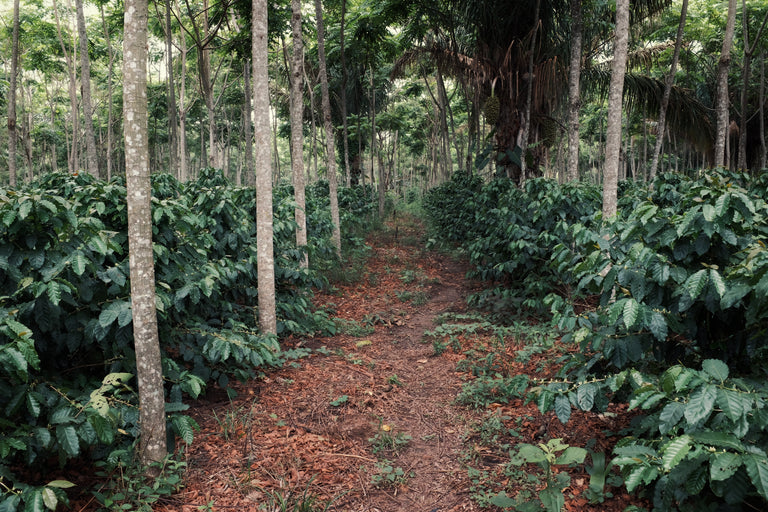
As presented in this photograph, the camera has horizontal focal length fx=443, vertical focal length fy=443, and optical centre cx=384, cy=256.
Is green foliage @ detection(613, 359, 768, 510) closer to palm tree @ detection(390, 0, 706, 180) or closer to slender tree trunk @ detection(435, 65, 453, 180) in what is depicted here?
palm tree @ detection(390, 0, 706, 180)

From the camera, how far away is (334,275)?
29.4 feet

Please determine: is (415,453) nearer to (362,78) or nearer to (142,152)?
(142,152)

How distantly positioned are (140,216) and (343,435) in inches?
92.5

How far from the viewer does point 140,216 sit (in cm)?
274

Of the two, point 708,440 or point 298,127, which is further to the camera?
point 298,127

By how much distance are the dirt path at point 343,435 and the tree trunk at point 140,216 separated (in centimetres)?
69

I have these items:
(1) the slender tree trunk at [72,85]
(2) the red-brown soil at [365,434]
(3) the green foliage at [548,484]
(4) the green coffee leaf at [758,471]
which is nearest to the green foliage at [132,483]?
(2) the red-brown soil at [365,434]

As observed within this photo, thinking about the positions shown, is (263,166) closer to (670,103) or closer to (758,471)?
(758,471)

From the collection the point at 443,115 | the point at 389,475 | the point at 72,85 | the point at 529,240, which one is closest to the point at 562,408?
the point at 389,475

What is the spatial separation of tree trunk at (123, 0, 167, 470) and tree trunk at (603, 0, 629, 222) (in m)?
4.38

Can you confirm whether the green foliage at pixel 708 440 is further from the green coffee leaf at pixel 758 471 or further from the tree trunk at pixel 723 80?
the tree trunk at pixel 723 80

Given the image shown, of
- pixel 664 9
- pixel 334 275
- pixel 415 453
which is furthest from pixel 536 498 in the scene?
pixel 664 9

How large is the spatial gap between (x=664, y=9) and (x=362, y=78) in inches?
439

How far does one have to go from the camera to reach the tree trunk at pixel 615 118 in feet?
15.8
